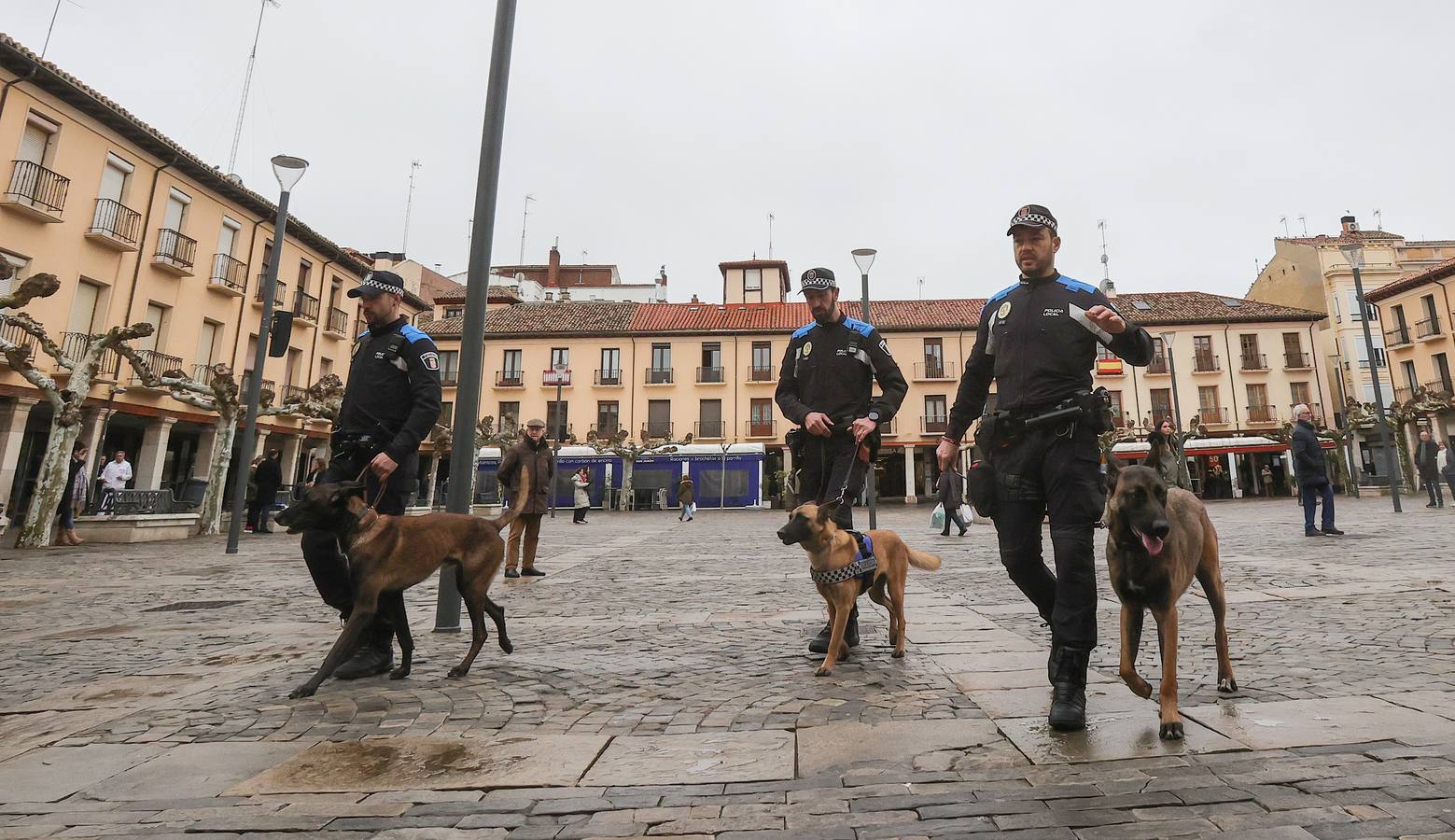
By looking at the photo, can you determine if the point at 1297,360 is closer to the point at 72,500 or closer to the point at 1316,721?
the point at 1316,721

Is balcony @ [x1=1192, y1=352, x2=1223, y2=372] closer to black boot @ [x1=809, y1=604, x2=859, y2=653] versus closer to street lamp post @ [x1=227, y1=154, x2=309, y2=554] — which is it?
street lamp post @ [x1=227, y1=154, x2=309, y2=554]

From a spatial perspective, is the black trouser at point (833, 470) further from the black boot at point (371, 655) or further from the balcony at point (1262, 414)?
the balcony at point (1262, 414)

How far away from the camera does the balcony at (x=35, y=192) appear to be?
1858cm

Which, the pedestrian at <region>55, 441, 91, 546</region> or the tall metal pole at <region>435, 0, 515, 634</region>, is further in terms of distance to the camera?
the pedestrian at <region>55, 441, 91, 546</region>

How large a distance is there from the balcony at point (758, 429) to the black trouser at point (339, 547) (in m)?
38.2

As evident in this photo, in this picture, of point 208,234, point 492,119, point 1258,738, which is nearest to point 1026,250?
point 1258,738

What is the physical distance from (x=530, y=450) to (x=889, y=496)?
3596 cm

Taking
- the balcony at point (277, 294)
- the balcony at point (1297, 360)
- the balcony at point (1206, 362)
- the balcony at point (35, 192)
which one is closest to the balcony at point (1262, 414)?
the balcony at point (1297, 360)

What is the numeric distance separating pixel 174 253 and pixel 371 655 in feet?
84.2

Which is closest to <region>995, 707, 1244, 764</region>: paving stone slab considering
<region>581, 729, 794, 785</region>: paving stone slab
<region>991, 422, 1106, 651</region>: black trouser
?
<region>991, 422, 1106, 651</region>: black trouser

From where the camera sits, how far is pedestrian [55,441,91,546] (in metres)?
13.7

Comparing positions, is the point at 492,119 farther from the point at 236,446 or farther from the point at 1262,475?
the point at 1262,475

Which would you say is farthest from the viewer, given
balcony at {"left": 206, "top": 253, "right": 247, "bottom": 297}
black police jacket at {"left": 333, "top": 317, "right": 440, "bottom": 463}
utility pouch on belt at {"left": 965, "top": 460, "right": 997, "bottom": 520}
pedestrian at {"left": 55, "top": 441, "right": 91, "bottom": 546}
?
balcony at {"left": 206, "top": 253, "right": 247, "bottom": 297}

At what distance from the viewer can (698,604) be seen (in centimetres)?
622
